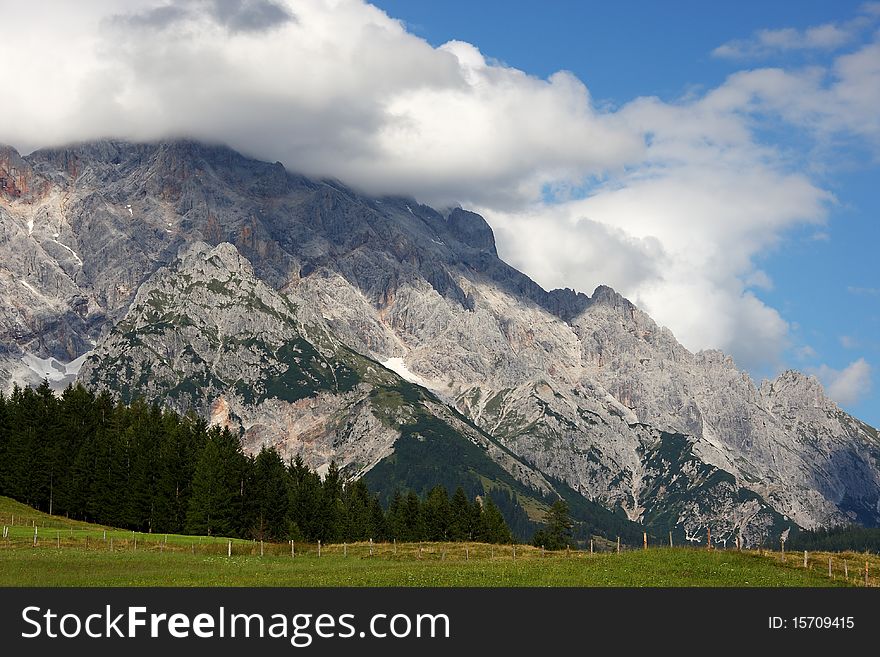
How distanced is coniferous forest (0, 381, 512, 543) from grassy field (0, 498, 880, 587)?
32.6 m

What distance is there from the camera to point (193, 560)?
3292 inches

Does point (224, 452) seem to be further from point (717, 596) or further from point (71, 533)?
point (717, 596)

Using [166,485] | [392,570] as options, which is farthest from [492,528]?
[392,570]

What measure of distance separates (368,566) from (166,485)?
64.7 meters

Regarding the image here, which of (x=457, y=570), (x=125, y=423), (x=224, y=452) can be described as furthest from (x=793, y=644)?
(x=125, y=423)

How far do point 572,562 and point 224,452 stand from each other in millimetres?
76300

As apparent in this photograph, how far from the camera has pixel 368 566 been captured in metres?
80.3

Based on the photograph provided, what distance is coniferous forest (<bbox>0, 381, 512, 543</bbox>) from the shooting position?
443 feet

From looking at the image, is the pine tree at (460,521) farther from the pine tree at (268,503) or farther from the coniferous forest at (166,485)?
the pine tree at (268,503)

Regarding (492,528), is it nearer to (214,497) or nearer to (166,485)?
(214,497)

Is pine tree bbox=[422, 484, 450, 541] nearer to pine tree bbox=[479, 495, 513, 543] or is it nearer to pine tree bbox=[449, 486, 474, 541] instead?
pine tree bbox=[449, 486, 474, 541]

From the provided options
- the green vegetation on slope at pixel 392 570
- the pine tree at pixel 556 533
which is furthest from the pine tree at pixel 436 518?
the green vegetation on slope at pixel 392 570

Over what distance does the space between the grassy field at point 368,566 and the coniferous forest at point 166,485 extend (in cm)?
3265

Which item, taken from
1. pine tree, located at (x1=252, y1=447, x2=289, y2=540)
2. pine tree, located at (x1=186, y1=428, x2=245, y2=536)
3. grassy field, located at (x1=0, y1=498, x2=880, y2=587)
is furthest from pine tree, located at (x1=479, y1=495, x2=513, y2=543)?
grassy field, located at (x1=0, y1=498, x2=880, y2=587)
